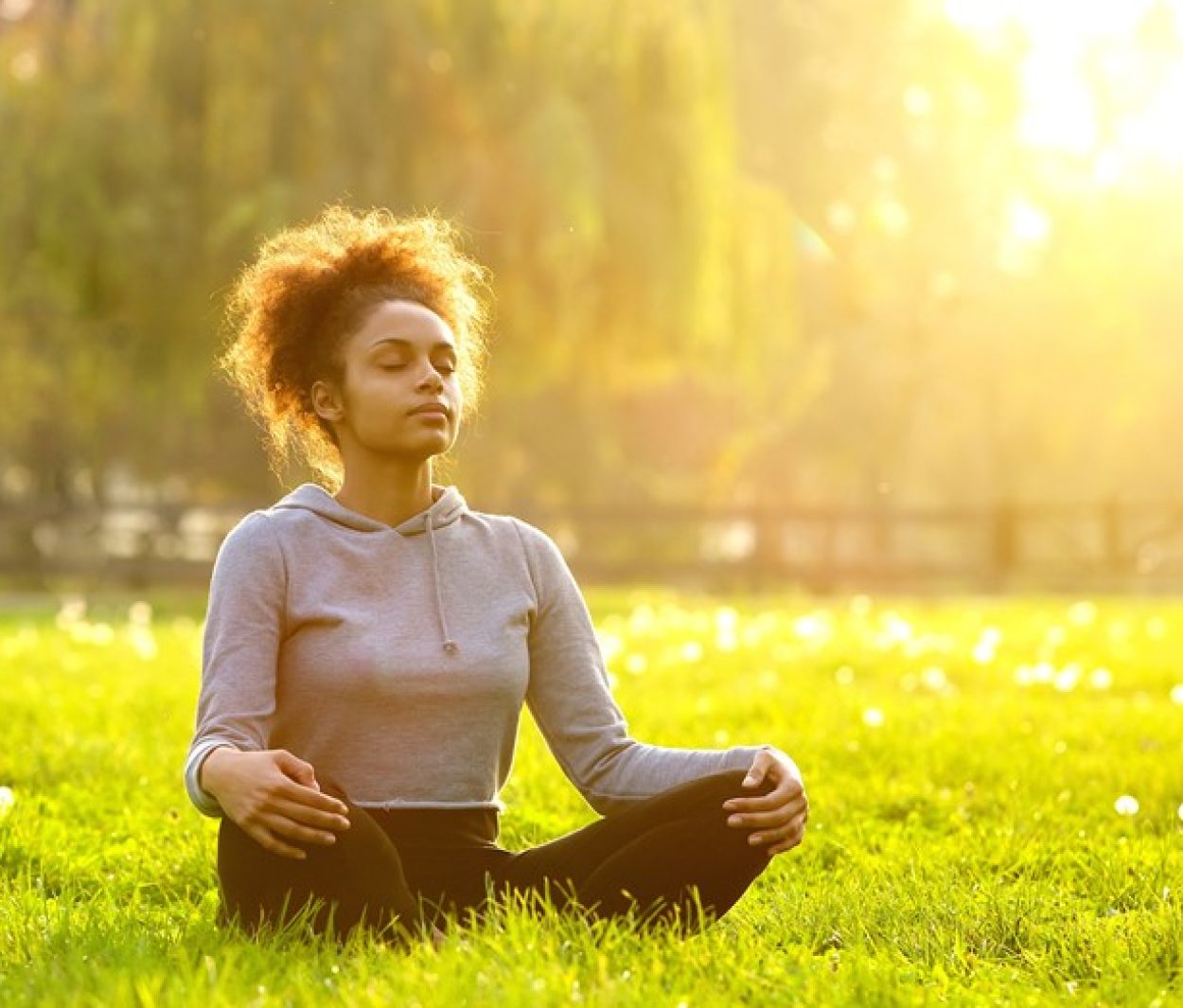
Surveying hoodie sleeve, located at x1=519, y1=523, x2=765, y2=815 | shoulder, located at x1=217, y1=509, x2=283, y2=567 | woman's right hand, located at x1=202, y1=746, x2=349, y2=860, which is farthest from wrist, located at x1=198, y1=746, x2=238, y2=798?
hoodie sleeve, located at x1=519, y1=523, x2=765, y2=815

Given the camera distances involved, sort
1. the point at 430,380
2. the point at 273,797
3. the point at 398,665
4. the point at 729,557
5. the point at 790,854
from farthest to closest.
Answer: the point at 729,557 < the point at 790,854 < the point at 430,380 < the point at 398,665 < the point at 273,797

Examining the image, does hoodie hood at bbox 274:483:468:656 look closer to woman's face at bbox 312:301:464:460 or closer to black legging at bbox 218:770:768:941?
woman's face at bbox 312:301:464:460

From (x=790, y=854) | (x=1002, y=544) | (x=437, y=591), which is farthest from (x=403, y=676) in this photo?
(x=1002, y=544)

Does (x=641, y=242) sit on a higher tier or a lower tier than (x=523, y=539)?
higher

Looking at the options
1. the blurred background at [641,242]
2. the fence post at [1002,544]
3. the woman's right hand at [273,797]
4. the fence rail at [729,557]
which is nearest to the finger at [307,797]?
the woman's right hand at [273,797]

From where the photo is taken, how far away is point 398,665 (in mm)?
3529

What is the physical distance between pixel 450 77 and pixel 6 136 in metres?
4.75

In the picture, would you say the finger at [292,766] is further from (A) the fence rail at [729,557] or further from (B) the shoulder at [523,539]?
(A) the fence rail at [729,557]

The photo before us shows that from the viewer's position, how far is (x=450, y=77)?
62.9ft

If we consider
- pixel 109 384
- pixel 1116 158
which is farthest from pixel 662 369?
→ pixel 1116 158

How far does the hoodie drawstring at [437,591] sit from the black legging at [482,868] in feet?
1.14

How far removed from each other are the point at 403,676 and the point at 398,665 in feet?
0.08

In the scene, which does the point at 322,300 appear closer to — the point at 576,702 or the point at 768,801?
the point at 576,702

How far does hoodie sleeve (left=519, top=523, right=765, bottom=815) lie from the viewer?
374 cm
